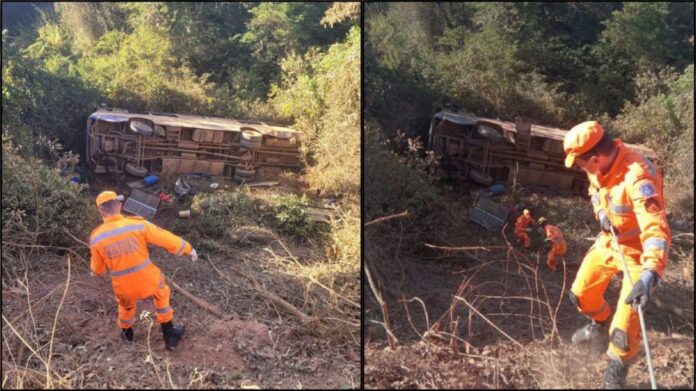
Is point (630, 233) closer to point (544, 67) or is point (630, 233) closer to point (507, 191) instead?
point (507, 191)

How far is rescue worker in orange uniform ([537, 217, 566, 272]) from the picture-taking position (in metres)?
3.56

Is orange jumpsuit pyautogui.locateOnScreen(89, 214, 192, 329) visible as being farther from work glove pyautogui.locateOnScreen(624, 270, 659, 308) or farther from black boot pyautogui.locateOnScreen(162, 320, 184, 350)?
work glove pyautogui.locateOnScreen(624, 270, 659, 308)

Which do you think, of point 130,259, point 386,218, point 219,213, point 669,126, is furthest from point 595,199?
point 130,259

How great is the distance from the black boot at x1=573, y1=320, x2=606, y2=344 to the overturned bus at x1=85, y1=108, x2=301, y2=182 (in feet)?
8.02

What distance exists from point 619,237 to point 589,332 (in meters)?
0.57

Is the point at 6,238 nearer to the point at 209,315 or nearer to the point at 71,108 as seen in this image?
the point at 71,108

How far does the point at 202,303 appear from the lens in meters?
4.14

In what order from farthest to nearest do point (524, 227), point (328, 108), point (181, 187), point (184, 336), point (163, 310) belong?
point (328, 108)
point (181, 187)
point (184, 336)
point (163, 310)
point (524, 227)

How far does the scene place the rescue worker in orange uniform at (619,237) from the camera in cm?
297

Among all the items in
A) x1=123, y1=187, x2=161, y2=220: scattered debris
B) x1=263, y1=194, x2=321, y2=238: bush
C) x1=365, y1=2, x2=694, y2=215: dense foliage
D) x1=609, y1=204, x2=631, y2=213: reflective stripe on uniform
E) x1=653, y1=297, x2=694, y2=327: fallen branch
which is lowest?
x1=653, y1=297, x2=694, y2=327: fallen branch

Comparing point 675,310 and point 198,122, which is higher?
point 198,122

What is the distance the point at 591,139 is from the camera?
3.18 m

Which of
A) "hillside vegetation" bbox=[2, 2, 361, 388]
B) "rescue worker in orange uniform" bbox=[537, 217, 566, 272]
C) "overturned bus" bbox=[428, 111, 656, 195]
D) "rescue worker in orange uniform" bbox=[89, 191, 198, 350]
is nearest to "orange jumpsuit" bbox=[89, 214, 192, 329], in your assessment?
"rescue worker in orange uniform" bbox=[89, 191, 198, 350]

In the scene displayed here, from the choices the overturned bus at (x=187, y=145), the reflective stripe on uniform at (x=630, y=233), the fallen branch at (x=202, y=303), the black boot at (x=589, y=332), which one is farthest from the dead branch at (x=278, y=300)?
the reflective stripe on uniform at (x=630, y=233)
